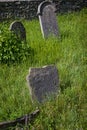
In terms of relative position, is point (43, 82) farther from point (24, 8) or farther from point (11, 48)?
point (24, 8)

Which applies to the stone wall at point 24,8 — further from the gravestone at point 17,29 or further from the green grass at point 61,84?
the gravestone at point 17,29

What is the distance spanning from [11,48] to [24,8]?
16.6 ft

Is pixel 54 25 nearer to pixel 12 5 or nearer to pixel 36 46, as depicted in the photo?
pixel 36 46

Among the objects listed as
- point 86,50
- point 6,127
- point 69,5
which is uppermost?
point 69,5

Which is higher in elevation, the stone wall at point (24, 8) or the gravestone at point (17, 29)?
the stone wall at point (24, 8)

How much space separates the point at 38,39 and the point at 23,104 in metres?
3.59

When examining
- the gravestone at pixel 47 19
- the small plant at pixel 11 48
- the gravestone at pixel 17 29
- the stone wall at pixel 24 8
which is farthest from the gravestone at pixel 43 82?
the stone wall at pixel 24 8

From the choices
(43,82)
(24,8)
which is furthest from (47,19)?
(43,82)

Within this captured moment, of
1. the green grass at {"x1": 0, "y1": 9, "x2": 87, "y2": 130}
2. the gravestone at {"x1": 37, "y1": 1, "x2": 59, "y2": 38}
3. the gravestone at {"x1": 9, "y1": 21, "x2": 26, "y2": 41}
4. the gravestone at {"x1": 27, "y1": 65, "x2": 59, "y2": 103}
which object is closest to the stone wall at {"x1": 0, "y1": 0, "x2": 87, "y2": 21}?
the gravestone at {"x1": 37, "y1": 1, "x2": 59, "y2": 38}

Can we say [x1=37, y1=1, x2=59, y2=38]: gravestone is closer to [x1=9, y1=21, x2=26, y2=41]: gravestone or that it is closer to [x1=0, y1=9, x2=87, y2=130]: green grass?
[x1=0, y1=9, x2=87, y2=130]: green grass

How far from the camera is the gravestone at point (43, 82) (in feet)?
18.1

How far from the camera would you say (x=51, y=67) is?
5.77m

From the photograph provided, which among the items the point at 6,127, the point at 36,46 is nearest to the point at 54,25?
the point at 36,46

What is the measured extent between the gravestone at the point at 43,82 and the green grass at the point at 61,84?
0.13 metres
